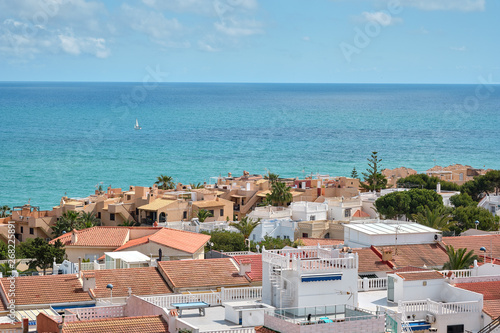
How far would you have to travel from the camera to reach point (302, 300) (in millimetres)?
18203

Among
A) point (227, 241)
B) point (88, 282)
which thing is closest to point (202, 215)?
point (227, 241)

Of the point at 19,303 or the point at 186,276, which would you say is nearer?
the point at 19,303

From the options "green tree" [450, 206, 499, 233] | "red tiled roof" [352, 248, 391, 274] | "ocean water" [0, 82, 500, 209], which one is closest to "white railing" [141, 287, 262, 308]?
"red tiled roof" [352, 248, 391, 274]

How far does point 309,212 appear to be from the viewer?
50.2m

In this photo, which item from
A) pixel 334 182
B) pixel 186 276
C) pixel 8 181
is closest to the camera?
pixel 186 276

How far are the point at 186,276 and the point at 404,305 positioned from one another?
6.79 meters

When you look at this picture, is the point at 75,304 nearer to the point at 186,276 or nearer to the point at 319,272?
the point at 186,276

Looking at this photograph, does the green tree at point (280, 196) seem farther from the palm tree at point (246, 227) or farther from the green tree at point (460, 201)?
the palm tree at point (246, 227)

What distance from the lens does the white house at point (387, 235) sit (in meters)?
28.5

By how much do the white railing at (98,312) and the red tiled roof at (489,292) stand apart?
767 cm

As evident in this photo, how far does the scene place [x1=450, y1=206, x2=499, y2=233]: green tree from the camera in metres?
43.7

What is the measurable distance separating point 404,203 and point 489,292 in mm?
30029

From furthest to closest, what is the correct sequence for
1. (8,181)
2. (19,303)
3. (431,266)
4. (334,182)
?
(8,181) < (334,182) < (431,266) < (19,303)

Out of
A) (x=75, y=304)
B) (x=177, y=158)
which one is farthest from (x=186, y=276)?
(x=177, y=158)
